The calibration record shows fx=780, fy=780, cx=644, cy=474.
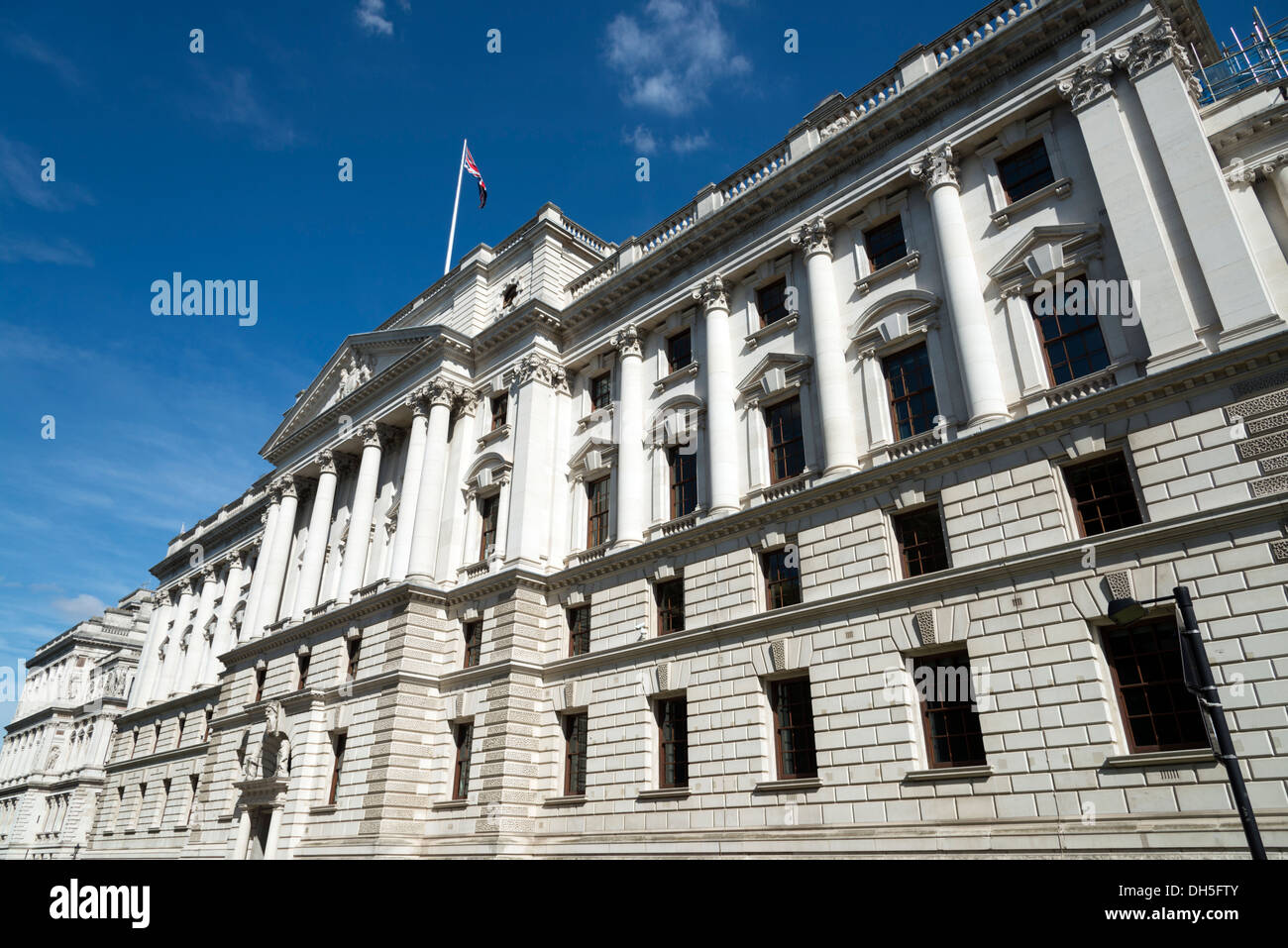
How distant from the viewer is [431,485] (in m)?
34.2

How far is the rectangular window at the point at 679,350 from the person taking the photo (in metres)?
29.9

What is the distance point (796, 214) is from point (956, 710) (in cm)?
1687

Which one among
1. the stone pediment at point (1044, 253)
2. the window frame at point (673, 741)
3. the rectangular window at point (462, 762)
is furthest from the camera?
the rectangular window at point (462, 762)

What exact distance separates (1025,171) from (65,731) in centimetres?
9495

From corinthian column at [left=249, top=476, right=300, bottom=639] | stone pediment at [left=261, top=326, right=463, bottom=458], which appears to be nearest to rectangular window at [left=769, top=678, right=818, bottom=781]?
stone pediment at [left=261, top=326, right=463, bottom=458]

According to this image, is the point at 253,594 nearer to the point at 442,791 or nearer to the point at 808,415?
the point at 442,791

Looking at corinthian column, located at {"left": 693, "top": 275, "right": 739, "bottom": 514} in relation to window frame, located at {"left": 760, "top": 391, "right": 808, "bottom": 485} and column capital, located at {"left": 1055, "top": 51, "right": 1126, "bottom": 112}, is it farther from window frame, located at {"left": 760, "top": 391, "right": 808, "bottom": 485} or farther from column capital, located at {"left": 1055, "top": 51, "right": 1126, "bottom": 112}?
column capital, located at {"left": 1055, "top": 51, "right": 1126, "bottom": 112}

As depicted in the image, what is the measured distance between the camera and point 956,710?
18172 millimetres

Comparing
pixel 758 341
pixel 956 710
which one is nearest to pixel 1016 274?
pixel 758 341

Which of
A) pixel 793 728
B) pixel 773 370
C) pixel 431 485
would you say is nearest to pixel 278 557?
pixel 431 485

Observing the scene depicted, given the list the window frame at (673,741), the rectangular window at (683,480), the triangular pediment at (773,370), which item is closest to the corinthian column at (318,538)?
the rectangular window at (683,480)

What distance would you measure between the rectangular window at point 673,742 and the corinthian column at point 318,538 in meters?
21.9

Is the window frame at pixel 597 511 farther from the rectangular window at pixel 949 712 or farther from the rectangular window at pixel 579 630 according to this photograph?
the rectangular window at pixel 949 712

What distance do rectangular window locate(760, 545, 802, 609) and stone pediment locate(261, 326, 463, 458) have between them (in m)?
20.4
